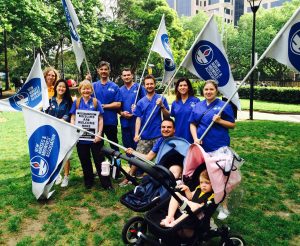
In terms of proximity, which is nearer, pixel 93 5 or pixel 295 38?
pixel 295 38

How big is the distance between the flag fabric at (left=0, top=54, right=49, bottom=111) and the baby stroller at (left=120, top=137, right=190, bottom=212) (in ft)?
8.85

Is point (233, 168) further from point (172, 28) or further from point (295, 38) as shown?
point (172, 28)

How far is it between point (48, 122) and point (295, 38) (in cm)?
353

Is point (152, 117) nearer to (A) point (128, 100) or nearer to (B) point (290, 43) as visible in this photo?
(A) point (128, 100)

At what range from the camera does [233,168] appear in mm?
3615

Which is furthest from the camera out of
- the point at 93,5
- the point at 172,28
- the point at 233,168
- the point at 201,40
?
the point at 172,28

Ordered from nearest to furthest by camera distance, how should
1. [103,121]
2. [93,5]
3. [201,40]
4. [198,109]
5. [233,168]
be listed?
[233,168], [198,109], [201,40], [103,121], [93,5]

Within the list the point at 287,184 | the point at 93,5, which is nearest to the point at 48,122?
the point at 287,184

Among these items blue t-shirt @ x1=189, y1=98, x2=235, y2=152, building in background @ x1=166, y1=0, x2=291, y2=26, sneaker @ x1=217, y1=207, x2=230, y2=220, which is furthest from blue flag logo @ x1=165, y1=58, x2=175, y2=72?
building in background @ x1=166, y1=0, x2=291, y2=26

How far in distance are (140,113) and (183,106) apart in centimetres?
78

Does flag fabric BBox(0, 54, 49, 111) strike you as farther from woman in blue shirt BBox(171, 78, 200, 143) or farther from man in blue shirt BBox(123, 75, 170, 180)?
woman in blue shirt BBox(171, 78, 200, 143)

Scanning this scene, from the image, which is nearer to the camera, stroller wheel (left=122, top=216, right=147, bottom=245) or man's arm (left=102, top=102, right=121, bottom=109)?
stroller wheel (left=122, top=216, right=147, bottom=245)

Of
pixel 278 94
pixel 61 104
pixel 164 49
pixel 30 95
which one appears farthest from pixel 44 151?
pixel 278 94

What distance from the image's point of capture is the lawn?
4.22 meters
